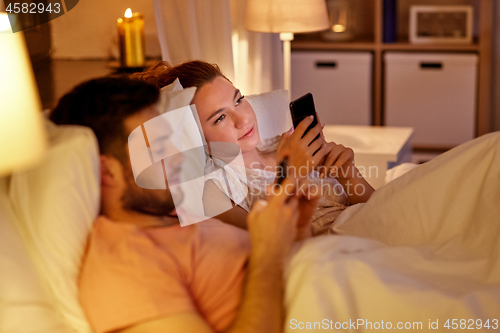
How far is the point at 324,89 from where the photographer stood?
2.83 meters

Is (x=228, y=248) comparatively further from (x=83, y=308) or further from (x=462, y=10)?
(x=462, y=10)

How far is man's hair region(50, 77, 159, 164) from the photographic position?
2.31ft

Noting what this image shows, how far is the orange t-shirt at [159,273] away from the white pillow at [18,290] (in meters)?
0.05

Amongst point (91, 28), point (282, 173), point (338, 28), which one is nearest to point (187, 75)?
point (91, 28)

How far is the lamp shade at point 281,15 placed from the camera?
1.95 metres

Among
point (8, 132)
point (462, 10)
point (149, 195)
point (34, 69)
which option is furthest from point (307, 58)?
point (8, 132)

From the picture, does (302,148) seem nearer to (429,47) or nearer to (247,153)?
(247,153)

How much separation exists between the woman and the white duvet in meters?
0.18

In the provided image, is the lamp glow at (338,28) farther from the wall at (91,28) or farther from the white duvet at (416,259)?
the white duvet at (416,259)

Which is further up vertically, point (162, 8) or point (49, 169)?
point (162, 8)

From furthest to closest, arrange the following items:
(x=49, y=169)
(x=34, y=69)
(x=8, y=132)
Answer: (x=34, y=69) → (x=49, y=169) → (x=8, y=132)

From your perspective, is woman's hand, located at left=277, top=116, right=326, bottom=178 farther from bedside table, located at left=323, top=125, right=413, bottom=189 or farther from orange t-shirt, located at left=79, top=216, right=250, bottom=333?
bedside table, located at left=323, top=125, right=413, bottom=189

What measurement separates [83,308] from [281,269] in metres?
0.27

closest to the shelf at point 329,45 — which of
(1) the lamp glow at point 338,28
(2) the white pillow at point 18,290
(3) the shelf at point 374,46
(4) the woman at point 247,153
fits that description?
(3) the shelf at point 374,46
